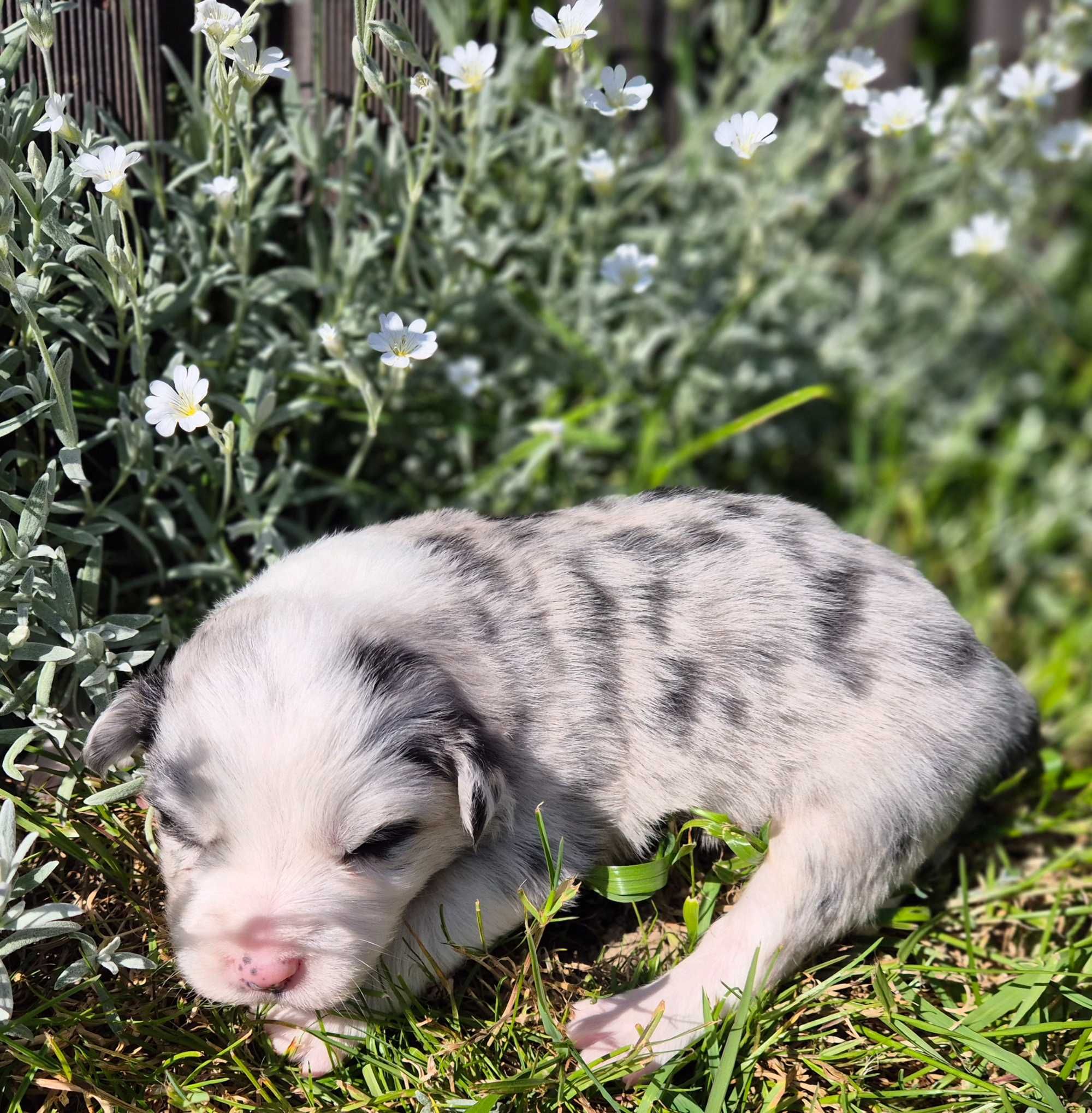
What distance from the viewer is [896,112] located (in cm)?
334

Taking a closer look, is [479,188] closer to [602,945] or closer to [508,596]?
[508,596]

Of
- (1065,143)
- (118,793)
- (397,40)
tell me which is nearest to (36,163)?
(397,40)

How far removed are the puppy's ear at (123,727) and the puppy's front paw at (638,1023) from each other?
1160 mm

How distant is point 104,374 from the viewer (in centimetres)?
328

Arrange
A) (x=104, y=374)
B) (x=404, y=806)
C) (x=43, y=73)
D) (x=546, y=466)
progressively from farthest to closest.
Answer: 1. (x=546, y=466)
2. (x=104, y=374)
3. (x=43, y=73)
4. (x=404, y=806)

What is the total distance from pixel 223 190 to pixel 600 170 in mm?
1268

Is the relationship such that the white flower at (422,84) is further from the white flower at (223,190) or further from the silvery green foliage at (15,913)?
the silvery green foliage at (15,913)

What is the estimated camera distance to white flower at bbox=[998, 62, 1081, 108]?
3.83 metres

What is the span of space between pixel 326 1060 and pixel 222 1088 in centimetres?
23

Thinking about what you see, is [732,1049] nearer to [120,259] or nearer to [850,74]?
[120,259]

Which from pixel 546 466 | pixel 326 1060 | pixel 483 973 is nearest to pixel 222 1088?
pixel 326 1060

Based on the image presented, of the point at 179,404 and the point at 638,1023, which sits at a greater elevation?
the point at 179,404

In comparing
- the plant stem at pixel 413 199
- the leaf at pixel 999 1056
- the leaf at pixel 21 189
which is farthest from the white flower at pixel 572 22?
the leaf at pixel 999 1056

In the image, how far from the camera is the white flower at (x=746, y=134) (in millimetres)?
2840
